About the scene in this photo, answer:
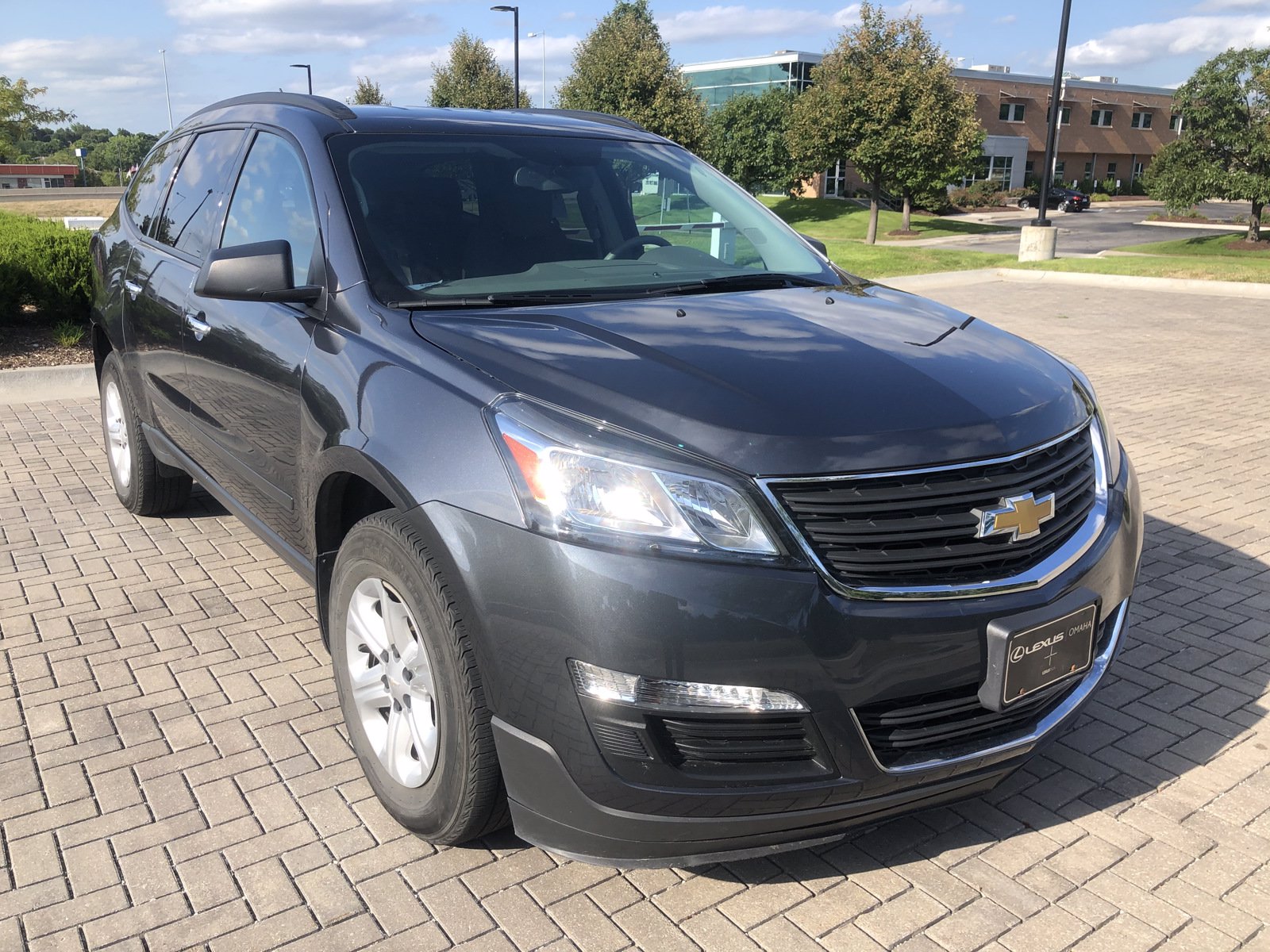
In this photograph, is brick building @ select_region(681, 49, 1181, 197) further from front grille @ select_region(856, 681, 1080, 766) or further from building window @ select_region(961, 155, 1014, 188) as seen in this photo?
front grille @ select_region(856, 681, 1080, 766)

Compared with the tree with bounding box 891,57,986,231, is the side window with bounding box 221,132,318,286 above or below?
below

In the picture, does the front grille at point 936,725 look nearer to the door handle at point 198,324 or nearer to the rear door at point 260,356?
the rear door at point 260,356

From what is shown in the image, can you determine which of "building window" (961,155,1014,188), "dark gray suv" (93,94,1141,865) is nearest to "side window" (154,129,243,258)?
"dark gray suv" (93,94,1141,865)

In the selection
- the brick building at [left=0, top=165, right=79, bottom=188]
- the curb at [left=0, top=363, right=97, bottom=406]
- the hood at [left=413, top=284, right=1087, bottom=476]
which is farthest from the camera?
the brick building at [left=0, top=165, right=79, bottom=188]

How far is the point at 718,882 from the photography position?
2.71 meters

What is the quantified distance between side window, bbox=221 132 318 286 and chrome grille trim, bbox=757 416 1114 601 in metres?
1.73

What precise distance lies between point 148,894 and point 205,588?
2.16 meters

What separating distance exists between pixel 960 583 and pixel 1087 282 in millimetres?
17553

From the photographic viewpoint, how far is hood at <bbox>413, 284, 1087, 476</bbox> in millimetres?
2328

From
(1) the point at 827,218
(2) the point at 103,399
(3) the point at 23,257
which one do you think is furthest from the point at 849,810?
(1) the point at 827,218

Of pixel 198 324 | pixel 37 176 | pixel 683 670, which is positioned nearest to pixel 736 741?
pixel 683 670

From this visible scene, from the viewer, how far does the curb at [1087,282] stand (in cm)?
1656

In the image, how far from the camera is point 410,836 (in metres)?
2.89

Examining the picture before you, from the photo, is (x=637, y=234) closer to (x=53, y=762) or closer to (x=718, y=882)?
(x=718, y=882)
